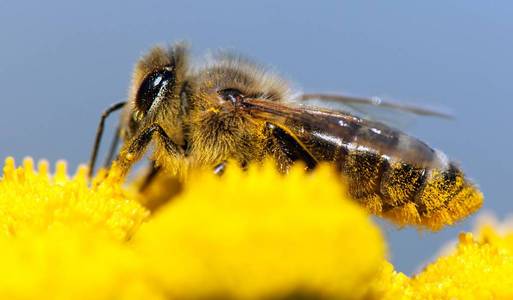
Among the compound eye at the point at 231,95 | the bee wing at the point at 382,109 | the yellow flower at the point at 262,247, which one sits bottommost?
the yellow flower at the point at 262,247

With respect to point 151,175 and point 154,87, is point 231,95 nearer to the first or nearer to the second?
point 154,87

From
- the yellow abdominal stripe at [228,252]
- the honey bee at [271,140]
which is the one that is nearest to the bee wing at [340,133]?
the honey bee at [271,140]

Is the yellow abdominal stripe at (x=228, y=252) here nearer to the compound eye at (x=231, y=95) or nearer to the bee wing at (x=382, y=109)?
the compound eye at (x=231, y=95)

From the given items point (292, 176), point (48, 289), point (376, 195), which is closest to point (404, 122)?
point (376, 195)

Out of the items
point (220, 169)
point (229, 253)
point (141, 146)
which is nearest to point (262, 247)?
point (229, 253)

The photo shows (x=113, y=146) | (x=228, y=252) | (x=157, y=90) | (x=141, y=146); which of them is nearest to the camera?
(x=228, y=252)

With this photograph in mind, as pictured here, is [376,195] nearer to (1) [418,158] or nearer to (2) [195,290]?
(1) [418,158]

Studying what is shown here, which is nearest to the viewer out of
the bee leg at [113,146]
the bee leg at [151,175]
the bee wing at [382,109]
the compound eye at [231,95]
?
the compound eye at [231,95]
